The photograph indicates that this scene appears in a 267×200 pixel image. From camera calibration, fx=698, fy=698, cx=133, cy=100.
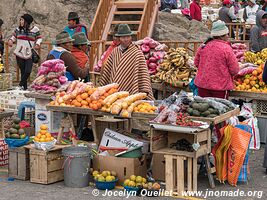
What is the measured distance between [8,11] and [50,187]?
14.5 m

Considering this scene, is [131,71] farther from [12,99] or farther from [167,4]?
[167,4]

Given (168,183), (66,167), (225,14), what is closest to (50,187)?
(66,167)

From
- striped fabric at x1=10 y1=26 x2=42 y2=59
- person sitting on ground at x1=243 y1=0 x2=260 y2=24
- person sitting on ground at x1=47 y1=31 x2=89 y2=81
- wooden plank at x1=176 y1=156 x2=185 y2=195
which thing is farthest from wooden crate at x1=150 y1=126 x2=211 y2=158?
person sitting on ground at x1=243 y1=0 x2=260 y2=24

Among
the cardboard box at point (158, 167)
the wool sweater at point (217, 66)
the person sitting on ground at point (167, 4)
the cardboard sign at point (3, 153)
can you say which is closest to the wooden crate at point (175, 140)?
the cardboard box at point (158, 167)

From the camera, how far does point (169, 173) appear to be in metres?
8.98

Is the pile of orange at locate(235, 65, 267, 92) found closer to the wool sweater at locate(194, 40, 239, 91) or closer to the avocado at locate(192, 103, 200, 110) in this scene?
the wool sweater at locate(194, 40, 239, 91)

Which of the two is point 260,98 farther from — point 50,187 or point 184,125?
point 50,187

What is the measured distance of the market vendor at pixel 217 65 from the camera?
1061cm

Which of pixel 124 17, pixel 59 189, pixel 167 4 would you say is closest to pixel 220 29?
pixel 59 189

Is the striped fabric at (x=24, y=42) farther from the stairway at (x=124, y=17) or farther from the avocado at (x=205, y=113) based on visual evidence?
the avocado at (x=205, y=113)

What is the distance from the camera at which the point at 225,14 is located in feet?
81.7

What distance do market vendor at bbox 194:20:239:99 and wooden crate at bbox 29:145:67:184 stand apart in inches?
104

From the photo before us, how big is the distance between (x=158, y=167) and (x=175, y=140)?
533mm

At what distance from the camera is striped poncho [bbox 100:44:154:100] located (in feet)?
34.7
